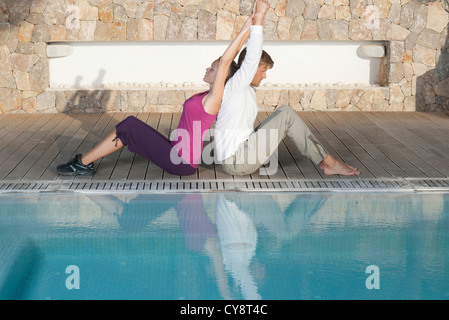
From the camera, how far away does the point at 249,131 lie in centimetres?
462

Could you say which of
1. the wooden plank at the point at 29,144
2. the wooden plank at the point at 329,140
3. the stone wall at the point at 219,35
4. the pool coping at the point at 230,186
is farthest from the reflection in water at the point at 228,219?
the stone wall at the point at 219,35

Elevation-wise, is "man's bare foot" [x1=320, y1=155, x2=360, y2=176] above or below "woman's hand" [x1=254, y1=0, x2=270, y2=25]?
below

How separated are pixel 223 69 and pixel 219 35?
286 cm

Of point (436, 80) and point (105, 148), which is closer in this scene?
point (105, 148)

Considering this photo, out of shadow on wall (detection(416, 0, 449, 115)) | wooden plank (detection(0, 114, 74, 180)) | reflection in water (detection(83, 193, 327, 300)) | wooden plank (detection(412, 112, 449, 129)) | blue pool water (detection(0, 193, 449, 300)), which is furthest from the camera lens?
shadow on wall (detection(416, 0, 449, 115))

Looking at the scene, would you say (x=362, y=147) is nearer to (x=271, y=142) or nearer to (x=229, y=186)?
(x=271, y=142)

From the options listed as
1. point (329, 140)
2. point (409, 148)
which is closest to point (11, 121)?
point (329, 140)

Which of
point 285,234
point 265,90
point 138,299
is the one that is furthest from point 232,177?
point 265,90

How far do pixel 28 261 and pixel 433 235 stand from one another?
82.6 inches

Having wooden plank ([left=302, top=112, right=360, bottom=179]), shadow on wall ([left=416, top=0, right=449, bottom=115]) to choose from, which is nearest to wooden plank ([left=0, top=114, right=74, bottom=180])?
wooden plank ([left=302, top=112, right=360, bottom=179])

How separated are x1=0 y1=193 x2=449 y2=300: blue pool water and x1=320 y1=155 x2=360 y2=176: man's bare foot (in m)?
0.39

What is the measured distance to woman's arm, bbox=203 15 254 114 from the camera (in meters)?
4.24

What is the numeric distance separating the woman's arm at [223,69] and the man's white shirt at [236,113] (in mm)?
69

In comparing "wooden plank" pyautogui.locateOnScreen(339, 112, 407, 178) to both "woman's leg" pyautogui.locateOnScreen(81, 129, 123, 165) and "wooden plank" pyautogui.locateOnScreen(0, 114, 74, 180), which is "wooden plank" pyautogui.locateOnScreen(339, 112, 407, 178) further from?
"wooden plank" pyautogui.locateOnScreen(0, 114, 74, 180)
